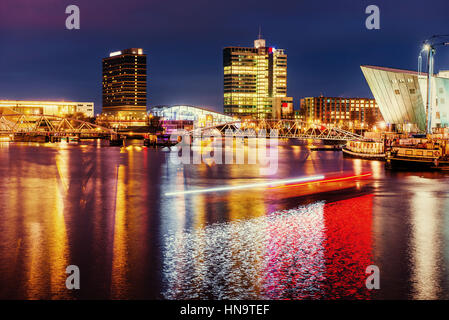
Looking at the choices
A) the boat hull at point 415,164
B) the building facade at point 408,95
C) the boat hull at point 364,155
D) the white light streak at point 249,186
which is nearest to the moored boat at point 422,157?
the boat hull at point 415,164

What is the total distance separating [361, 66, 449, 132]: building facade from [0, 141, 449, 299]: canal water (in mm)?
73102

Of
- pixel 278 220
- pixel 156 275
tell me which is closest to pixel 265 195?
pixel 278 220

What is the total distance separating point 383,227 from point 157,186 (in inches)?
680

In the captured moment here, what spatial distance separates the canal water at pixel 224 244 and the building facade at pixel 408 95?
7310 cm

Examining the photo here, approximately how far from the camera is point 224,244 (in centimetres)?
1415

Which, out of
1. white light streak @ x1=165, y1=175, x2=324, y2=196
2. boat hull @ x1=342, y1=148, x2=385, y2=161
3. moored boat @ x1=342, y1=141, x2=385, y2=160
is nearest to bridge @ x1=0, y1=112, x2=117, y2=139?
boat hull @ x1=342, y1=148, x2=385, y2=161

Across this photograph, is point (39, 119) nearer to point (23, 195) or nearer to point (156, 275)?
point (23, 195)

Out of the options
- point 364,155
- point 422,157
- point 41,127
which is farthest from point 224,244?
point 41,127

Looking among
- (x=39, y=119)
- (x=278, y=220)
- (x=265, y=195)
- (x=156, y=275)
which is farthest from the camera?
(x=39, y=119)

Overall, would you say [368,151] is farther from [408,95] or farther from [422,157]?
[408,95]

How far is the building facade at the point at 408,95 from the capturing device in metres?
93.3

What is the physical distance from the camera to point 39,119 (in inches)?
7318

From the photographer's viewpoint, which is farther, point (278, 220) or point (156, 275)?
point (278, 220)

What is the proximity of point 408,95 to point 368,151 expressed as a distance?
107ft
